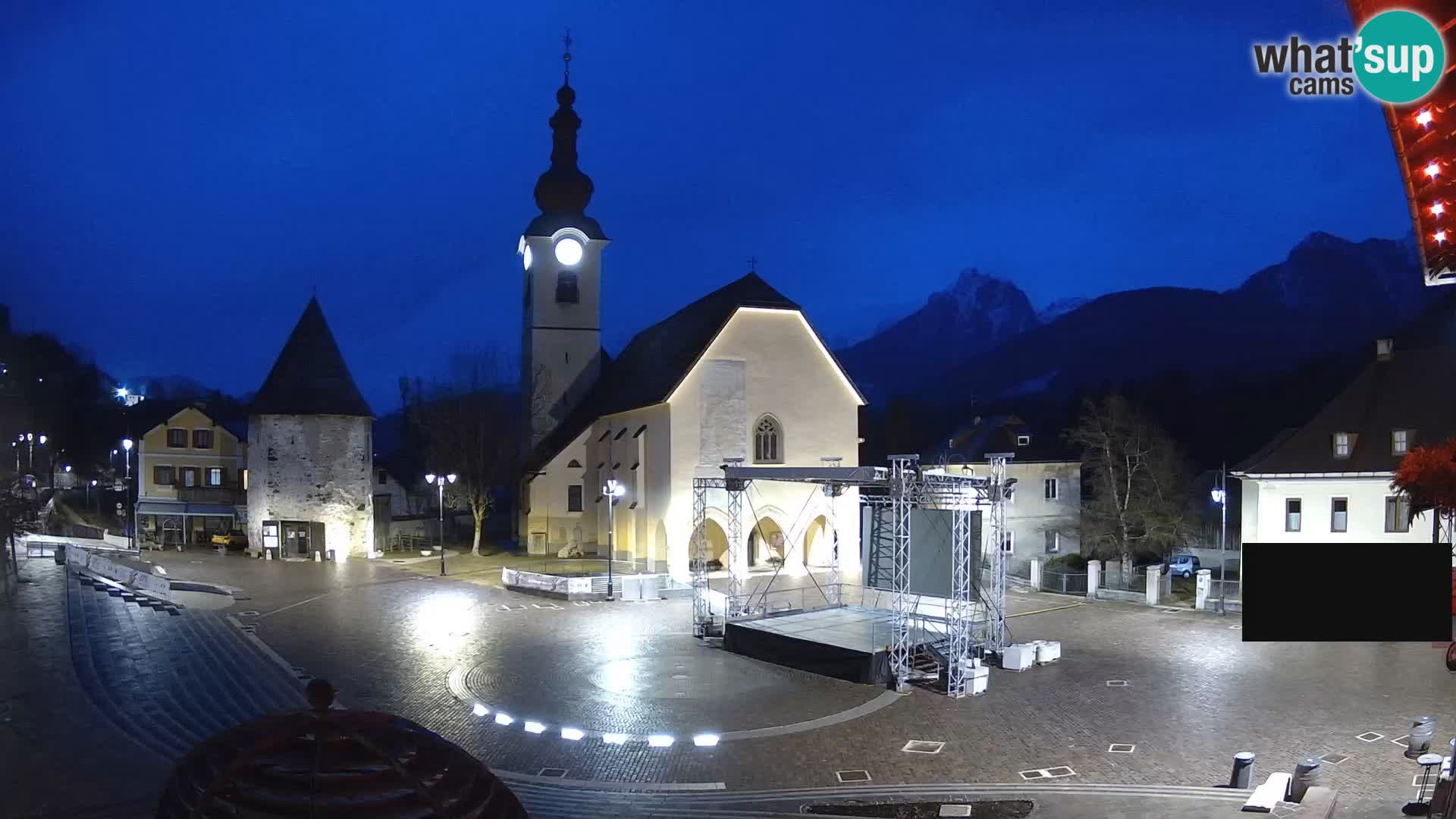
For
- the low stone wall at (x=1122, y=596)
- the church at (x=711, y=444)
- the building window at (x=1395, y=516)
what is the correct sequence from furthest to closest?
the church at (x=711, y=444), the low stone wall at (x=1122, y=596), the building window at (x=1395, y=516)

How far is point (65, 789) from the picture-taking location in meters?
10.3

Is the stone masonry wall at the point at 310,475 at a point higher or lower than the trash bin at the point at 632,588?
higher

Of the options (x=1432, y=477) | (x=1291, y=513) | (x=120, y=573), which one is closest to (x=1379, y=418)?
(x=1291, y=513)

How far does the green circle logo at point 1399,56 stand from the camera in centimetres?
459

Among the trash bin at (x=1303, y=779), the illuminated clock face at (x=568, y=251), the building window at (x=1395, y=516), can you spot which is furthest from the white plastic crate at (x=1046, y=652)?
the illuminated clock face at (x=568, y=251)

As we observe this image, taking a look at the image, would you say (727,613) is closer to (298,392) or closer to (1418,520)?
(1418,520)

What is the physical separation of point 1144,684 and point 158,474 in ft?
155

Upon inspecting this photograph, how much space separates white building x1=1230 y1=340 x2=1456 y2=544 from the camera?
29.0 m

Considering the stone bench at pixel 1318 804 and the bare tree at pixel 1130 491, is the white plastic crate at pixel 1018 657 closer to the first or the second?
the stone bench at pixel 1318 804

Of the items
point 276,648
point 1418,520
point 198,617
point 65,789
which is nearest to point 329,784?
point 65,789

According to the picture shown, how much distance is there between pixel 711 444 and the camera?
36688mm

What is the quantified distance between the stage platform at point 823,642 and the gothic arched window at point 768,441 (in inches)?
501

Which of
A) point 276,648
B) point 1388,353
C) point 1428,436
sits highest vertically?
point 1388,353

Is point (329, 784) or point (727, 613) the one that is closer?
point (329, 784)
